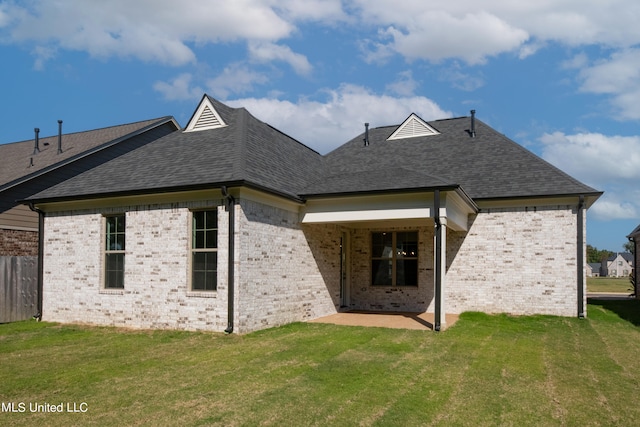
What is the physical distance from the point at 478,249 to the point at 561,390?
27.4 ft

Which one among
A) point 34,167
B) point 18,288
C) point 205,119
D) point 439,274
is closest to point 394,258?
point 439,274

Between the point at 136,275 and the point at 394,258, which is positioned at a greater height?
the point at 394,258

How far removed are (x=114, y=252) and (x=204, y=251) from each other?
281 centimetres

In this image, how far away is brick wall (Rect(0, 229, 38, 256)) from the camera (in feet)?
51.0

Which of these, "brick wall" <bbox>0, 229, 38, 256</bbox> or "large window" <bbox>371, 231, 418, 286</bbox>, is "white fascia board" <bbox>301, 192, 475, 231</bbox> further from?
"brick wall" <bbox>0, 229, 38, 256</bbox>

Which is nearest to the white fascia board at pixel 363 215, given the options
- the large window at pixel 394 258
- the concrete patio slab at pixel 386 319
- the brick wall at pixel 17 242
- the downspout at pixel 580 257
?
the concrete patio slab at pixel 386 319

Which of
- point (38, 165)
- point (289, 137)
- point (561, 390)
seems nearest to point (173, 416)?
point (561, 390)

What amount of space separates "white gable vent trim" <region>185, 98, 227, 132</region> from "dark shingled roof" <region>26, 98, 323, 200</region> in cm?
17

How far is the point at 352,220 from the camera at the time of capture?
12398mm

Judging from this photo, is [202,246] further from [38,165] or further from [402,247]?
[38,165]

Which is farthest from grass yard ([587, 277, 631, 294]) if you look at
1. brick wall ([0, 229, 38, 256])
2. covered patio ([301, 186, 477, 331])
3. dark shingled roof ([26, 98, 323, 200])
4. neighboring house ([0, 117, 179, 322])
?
brick wall ([0, 229, 38, 256])

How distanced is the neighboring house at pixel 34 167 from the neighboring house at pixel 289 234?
1.04 metres

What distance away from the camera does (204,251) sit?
11055 mm

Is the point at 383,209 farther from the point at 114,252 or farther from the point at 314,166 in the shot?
the point at 114,252
